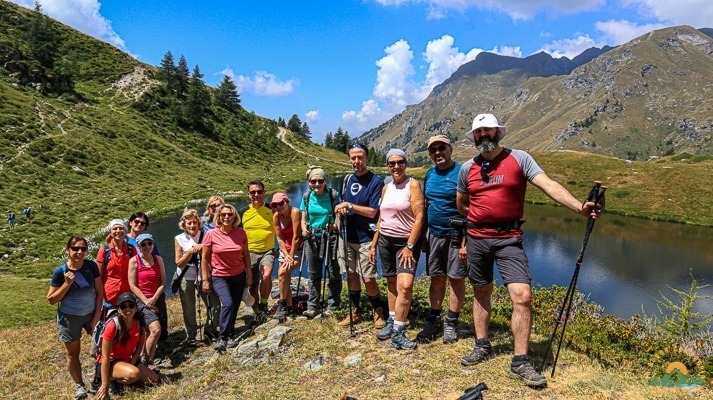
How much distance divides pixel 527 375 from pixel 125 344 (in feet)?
22.1

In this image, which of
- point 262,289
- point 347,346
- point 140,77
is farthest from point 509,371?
point 140,77

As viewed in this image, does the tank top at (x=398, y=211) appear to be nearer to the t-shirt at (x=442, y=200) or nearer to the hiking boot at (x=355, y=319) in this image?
the t-shirt at (x=442, y=200)

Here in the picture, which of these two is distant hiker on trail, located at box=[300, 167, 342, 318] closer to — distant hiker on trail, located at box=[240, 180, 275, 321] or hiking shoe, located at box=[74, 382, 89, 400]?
distant hiker on trail, located at box=[240, 180, 275, 321]

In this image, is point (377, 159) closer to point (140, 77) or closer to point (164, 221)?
point (140, 77)

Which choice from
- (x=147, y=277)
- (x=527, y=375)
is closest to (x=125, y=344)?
(x=147, y=277)

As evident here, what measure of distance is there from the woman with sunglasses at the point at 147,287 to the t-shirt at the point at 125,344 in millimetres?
426

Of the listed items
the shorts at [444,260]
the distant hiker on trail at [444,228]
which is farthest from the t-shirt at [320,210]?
the shorts at [444,260]

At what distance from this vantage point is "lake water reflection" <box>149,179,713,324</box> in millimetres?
23906

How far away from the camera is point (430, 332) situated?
650 cm

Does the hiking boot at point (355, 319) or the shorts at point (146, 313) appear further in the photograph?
the hiking boot at point (355, 319)

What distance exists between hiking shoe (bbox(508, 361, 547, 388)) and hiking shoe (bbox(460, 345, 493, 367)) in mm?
579

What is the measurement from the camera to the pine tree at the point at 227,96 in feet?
358

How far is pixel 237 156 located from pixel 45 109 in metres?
34.7

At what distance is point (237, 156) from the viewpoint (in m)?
81.4
